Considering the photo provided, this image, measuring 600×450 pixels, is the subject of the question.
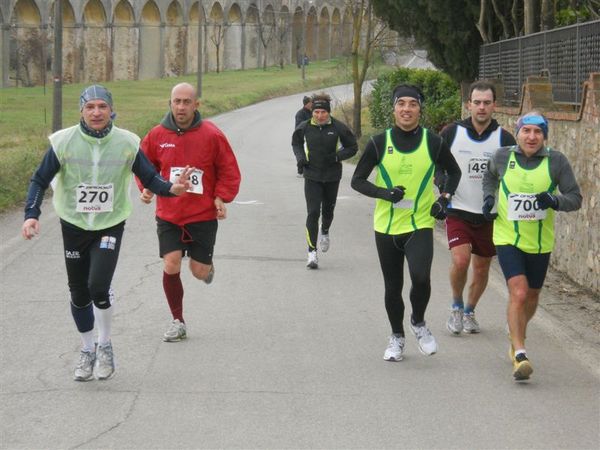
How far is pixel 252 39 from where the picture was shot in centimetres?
9650

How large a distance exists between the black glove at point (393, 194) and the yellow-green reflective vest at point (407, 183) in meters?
0.12

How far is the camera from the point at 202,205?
884cm

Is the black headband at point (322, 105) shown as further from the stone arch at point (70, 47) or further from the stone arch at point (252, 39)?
the stone arch at point (252, 39)

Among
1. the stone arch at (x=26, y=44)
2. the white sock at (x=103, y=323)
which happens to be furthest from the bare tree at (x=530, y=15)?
the stone arch at (x=26, y=44)

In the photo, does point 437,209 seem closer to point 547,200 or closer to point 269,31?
point 547,200

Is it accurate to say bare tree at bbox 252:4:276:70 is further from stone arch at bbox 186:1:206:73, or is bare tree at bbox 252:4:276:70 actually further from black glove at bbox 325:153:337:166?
black glove at bbox 325:153:337:166

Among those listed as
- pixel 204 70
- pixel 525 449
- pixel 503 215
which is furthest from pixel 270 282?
pixel 204 70

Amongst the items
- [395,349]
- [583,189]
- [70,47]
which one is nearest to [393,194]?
[395,349]

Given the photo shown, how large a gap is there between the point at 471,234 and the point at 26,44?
59.5 metres

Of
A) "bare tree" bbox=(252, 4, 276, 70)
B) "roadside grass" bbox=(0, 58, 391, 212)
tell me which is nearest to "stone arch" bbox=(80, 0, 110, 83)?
"roadside grass" bbox=(0, 58, 391, 212)

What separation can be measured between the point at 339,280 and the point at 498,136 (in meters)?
3.37

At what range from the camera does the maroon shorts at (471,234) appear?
9.16 meters

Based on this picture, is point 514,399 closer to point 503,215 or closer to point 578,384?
point 578,384

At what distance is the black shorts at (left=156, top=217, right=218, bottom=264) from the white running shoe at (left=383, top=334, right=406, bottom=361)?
160 cm
